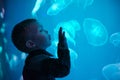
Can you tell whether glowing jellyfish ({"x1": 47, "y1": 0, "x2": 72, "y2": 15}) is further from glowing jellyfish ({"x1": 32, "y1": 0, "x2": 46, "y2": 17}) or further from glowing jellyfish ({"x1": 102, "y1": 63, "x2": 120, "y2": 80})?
glowing jellyfish ({"x1": 102, "y1": 63, "x2": 120, "y2": 80})

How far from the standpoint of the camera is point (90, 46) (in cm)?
249

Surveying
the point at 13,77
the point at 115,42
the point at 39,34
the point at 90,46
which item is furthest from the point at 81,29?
the point at 39,34

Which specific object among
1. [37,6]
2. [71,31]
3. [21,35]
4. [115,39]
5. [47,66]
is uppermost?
[37,6]

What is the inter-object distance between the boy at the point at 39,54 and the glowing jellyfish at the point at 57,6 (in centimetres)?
151

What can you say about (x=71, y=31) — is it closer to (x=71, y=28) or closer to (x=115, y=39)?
(x=71, y=28)

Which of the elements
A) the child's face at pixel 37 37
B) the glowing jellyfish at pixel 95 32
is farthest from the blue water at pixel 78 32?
the child's face at pixel 37 37

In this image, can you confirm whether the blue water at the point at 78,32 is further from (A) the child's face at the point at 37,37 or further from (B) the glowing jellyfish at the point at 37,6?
(A) the child's face at the point at 37,37

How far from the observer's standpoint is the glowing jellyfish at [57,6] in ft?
8.57

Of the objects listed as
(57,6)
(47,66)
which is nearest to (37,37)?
(47,66)

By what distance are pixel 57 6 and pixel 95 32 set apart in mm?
538

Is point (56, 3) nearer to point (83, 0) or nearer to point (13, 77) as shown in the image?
point (83, 0)

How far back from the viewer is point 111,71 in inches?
96.7

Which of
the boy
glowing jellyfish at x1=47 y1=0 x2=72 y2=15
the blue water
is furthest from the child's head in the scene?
glowing jellyfish at x1=47 y1=0 x2=72 y2=15

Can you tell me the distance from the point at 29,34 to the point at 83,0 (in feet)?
5.27
